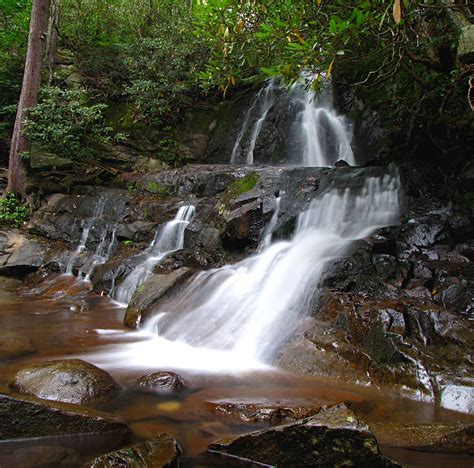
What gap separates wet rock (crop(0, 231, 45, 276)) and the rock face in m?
7.17

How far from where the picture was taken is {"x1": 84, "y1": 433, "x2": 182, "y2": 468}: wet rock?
2.61 metres

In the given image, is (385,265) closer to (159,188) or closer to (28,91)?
(159,188)

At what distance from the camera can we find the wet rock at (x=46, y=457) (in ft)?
8.68

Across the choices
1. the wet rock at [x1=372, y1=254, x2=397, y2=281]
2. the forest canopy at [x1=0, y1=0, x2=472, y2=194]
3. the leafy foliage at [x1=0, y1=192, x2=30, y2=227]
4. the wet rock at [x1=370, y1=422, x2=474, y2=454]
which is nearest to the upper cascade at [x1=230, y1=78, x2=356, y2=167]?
the forest canopy at [x1=0, y1=0, x2=472, y2=194]

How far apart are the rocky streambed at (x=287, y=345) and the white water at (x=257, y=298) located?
0.18 metres

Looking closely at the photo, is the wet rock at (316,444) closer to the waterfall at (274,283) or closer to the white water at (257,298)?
the white water at (257,298)

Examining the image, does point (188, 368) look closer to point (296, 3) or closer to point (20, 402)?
point (20, 402)

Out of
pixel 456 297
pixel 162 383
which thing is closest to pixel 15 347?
pixel 162 383

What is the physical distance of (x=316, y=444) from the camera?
279cm

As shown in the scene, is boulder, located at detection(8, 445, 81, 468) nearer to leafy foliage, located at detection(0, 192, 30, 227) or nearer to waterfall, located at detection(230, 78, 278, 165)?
leafy foliage, located at detection(0, 192, 30, 227)

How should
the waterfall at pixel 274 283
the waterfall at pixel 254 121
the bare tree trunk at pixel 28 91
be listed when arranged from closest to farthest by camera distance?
the waterfall at pixel 274 283
the bare tree trunk at pixel 28 91
the waterfall at pixel 254 121

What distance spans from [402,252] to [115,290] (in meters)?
5.60

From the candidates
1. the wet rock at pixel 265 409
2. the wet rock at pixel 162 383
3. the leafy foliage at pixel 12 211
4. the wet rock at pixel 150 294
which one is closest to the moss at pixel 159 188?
the leafy foliage at pixel 12 211

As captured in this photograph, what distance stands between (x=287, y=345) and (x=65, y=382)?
262cm
